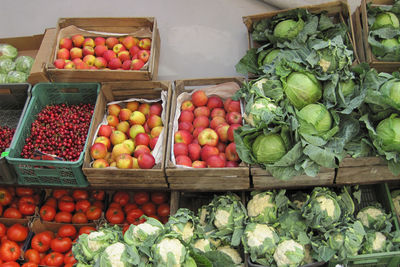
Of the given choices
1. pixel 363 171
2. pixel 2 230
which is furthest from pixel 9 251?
pixel 363 171

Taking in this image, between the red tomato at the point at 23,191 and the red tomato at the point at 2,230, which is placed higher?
the red tomato at the point at 23,191

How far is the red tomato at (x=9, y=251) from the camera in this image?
240 cm

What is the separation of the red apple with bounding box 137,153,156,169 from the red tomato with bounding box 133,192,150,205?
0.48 m

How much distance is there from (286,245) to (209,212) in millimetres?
500

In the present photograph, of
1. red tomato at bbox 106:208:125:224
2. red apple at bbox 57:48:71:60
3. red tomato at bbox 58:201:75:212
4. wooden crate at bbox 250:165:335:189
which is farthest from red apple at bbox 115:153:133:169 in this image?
red apple at bbox 57:48:71:60

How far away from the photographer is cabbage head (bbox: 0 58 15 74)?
3053mm

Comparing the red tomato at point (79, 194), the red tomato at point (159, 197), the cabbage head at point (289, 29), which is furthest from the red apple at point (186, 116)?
the red tomato at point (79, 194)

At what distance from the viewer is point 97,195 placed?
2729 mm

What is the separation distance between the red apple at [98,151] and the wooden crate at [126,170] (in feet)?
0.10

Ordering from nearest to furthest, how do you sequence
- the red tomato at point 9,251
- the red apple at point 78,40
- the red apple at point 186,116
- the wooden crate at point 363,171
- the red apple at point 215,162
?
the wooden crate at point 363,171 < the red apple at point 215,162 < the red tomato at point 9,251 < the red apple at point 186,116 < the red apple at point 78,40

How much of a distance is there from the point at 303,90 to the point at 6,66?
2360 mm

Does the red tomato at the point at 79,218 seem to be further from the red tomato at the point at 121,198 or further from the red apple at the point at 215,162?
the red apple at the point at 215,162

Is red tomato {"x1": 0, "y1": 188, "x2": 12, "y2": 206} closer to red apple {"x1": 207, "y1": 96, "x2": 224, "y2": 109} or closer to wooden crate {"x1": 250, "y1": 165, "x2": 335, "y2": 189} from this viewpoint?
red apple {"x1": 207, "y1": 96, "x2": 224, "y2": 109}

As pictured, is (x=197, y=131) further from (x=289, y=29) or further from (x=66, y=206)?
(x=66, y=206)
